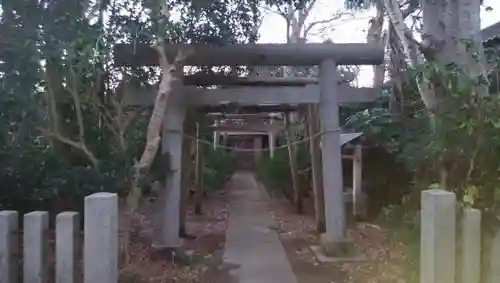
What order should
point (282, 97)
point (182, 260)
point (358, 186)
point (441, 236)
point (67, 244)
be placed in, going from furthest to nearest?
point (358, 186)
point (282, 97)
point (182, 260)
point (67, 244)
point (441, 236)

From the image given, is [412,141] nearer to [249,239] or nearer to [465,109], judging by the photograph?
[465,109]

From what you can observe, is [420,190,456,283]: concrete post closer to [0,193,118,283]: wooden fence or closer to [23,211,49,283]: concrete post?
[0,193,118,283]: wooden fence

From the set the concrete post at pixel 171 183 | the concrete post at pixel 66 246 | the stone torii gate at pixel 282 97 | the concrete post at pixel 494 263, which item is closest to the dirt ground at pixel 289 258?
the concrete post at pixel 171 183

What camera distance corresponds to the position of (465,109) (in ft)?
14.8

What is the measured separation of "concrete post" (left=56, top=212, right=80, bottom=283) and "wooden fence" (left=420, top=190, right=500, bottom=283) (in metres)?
2.08

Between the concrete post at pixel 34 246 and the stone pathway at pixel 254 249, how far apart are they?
332cm

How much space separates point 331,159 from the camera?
25.1ft

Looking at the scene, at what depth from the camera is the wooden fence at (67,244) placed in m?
3.28

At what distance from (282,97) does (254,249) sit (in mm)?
2464

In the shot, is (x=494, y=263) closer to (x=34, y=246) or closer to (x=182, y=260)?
(x=34, y=246)

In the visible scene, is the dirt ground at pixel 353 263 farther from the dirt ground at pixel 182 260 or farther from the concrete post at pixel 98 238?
the concrete post at pixel 98 238

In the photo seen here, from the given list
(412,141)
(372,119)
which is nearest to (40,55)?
(412,141)

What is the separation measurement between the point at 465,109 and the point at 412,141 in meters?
1.62

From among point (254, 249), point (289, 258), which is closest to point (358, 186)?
point (254, 249)
